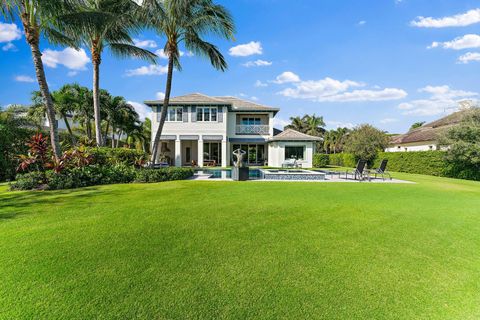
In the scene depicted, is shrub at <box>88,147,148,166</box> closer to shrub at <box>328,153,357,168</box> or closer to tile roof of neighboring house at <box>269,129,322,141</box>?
tile roof of neighboring house at <box>269,129,322,141</box>

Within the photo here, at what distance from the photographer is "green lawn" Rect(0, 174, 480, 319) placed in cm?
284

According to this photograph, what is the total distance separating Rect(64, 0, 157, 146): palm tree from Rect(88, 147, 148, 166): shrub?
2769mm

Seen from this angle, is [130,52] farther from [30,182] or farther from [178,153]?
[30,182]

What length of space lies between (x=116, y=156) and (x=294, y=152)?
63.4ft

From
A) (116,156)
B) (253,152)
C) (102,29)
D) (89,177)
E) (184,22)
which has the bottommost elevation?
(89,177)

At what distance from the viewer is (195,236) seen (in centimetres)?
497

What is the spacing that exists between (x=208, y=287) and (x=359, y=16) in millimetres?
20653

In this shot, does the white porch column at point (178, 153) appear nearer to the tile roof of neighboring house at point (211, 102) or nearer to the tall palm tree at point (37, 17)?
the tile roof of neighboring house at point (211, 102)

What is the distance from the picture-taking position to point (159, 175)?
13680mm

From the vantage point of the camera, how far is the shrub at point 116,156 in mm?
13680

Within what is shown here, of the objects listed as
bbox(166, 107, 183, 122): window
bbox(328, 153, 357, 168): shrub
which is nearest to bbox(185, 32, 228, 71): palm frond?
bbox(166, 107, 183, 122): window

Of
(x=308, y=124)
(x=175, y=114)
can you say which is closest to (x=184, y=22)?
(x=175, y=114)

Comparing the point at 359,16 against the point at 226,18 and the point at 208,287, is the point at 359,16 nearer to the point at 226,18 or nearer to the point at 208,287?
the point at 226,18

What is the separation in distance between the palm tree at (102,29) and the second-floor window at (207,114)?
8.38 metres
